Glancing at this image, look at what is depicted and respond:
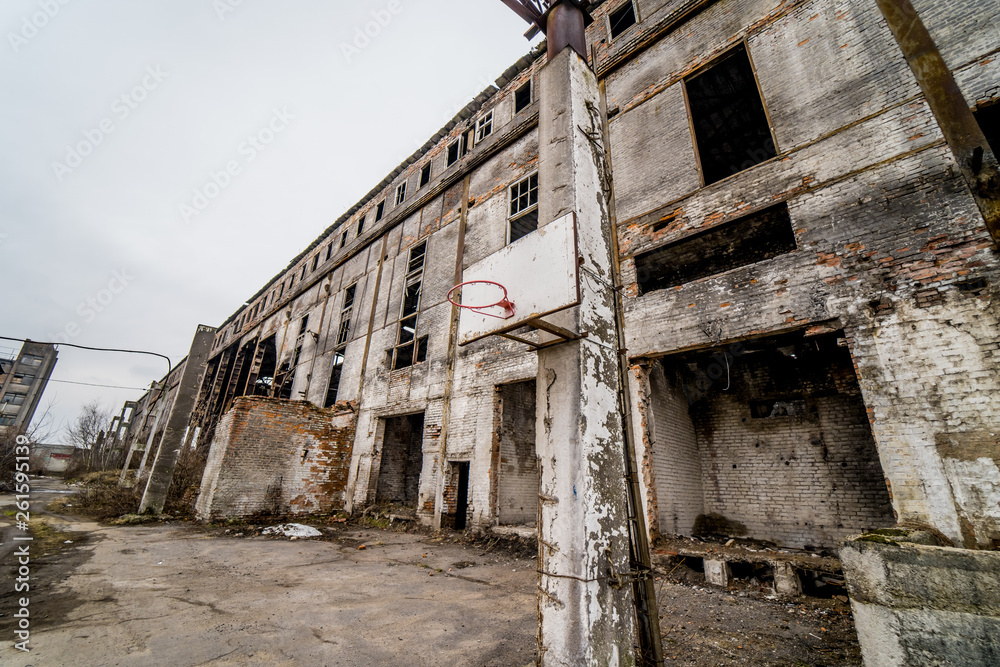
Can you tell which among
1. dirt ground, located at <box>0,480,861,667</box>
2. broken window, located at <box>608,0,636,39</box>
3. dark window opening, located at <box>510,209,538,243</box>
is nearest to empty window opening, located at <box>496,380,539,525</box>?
dirt ground, located at <box>0,480,861,667</box>

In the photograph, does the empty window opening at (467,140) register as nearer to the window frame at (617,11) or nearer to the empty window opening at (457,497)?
the window frame at (617,11)

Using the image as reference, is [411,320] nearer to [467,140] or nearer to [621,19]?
[467,140]

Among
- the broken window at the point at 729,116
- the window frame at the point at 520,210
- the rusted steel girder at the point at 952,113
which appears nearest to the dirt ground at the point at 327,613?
the rusted steel girder at the point at 952,113

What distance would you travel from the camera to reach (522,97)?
1126 cm

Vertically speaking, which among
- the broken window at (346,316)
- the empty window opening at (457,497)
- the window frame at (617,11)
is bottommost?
the empty window opening at (457,497)

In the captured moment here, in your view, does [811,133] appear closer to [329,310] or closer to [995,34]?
[995,34]

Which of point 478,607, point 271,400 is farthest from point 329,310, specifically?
point 478,607

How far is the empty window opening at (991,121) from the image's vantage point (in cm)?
455

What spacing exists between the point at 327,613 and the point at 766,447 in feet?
23.2

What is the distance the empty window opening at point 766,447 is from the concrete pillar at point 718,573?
88 centimetres

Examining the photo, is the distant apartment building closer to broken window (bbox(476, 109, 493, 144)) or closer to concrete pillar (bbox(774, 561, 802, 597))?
broken window (bbox(476, 109, 493, 144))

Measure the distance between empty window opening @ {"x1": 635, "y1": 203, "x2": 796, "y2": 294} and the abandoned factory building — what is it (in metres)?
0.05

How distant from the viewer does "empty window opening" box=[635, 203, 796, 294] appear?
598 centimetres

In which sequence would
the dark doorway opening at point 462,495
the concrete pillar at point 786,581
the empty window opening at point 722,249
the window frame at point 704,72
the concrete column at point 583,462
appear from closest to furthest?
the concrete column at point 583,462 < the concrete pillar at point 786,581 < the empty window opening at point 722,249 < the window frame at point 704,72 < the dark doorway opening at point 462,495
